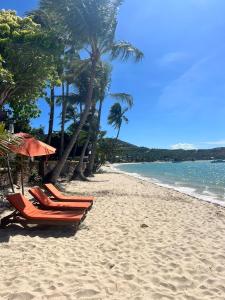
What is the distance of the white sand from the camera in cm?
443

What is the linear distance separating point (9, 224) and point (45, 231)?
93cm

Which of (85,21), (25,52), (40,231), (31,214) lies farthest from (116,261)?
(85,21)

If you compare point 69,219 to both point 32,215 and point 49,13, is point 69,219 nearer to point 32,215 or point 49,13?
point 32,215

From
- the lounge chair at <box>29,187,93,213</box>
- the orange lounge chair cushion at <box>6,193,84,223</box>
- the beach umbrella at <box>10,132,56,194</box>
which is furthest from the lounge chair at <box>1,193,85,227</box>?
the beach umbrella at <box>10,132,56,194</box>

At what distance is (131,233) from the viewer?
7.72 metres

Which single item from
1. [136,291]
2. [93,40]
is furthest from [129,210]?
[93,40]

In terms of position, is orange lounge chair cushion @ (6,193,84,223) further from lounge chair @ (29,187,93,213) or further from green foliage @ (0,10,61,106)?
Answer: green foliage @ (0,10,61,106)

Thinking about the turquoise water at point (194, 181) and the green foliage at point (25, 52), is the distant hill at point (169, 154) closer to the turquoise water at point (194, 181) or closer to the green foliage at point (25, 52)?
the turquoise water at point (194, 181)

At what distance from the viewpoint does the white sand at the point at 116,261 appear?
14.5 ft

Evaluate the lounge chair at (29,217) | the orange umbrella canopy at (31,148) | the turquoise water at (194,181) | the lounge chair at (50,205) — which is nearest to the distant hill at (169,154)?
the turquoise water at (194,181)

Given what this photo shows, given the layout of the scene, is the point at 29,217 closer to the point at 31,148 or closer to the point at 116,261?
the point at 116,261

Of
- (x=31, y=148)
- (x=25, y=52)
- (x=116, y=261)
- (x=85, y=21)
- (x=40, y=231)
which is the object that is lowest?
(x=116, y=261)

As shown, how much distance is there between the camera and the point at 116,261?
223 inches

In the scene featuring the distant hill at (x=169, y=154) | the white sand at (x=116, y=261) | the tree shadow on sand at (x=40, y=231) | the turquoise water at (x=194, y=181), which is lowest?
the turquoise water at (x=194, y=181)
